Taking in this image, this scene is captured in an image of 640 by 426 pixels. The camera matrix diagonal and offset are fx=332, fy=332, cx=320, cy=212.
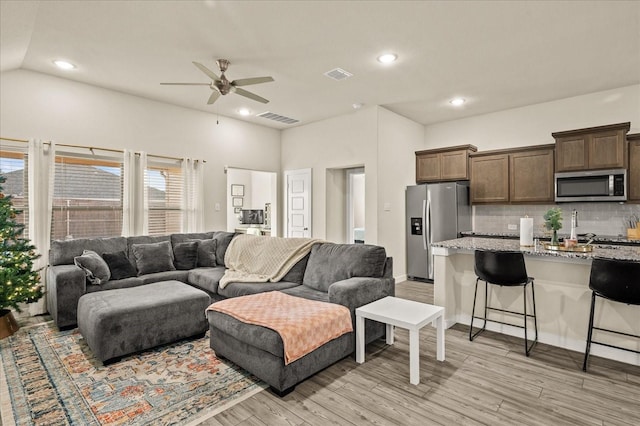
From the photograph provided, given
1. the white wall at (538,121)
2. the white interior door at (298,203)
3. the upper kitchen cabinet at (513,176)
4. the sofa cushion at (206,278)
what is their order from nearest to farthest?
the sofa cushion at (206,278), the white wall at (538,121), the upper kitchen cabinet at (513,176), the white interior door at (298,203)

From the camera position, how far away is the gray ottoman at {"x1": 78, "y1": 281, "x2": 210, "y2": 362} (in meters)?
2.71

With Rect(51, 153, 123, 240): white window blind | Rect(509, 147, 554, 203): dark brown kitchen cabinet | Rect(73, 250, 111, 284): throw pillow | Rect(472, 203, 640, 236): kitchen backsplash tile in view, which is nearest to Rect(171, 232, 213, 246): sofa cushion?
Rect(51, 153, 123, 240): white window blind

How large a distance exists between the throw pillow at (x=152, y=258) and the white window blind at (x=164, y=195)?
2.67 feet

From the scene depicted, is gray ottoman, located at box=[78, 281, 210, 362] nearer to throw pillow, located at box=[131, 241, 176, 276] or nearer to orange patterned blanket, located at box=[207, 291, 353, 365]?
orange patterned blanket, located at box=[207, 291, 353, 365]

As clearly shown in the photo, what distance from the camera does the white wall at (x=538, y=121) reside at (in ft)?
15.1

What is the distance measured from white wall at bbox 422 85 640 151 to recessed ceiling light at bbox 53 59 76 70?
5.75 m

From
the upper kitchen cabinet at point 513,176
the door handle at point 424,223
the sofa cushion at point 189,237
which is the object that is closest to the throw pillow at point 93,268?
the sofa cushion at point 189,237

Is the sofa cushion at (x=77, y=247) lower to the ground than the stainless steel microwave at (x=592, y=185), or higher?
lower

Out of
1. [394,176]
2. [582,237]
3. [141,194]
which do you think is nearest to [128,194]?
[141,194]

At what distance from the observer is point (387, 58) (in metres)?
3.71

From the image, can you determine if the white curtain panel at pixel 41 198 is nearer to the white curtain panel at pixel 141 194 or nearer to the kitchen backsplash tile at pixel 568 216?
the white curtain panel at pixel 141 194

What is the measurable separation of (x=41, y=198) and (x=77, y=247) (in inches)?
31.1

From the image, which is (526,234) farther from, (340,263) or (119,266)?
(119,266)

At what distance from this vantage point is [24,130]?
159 inches
